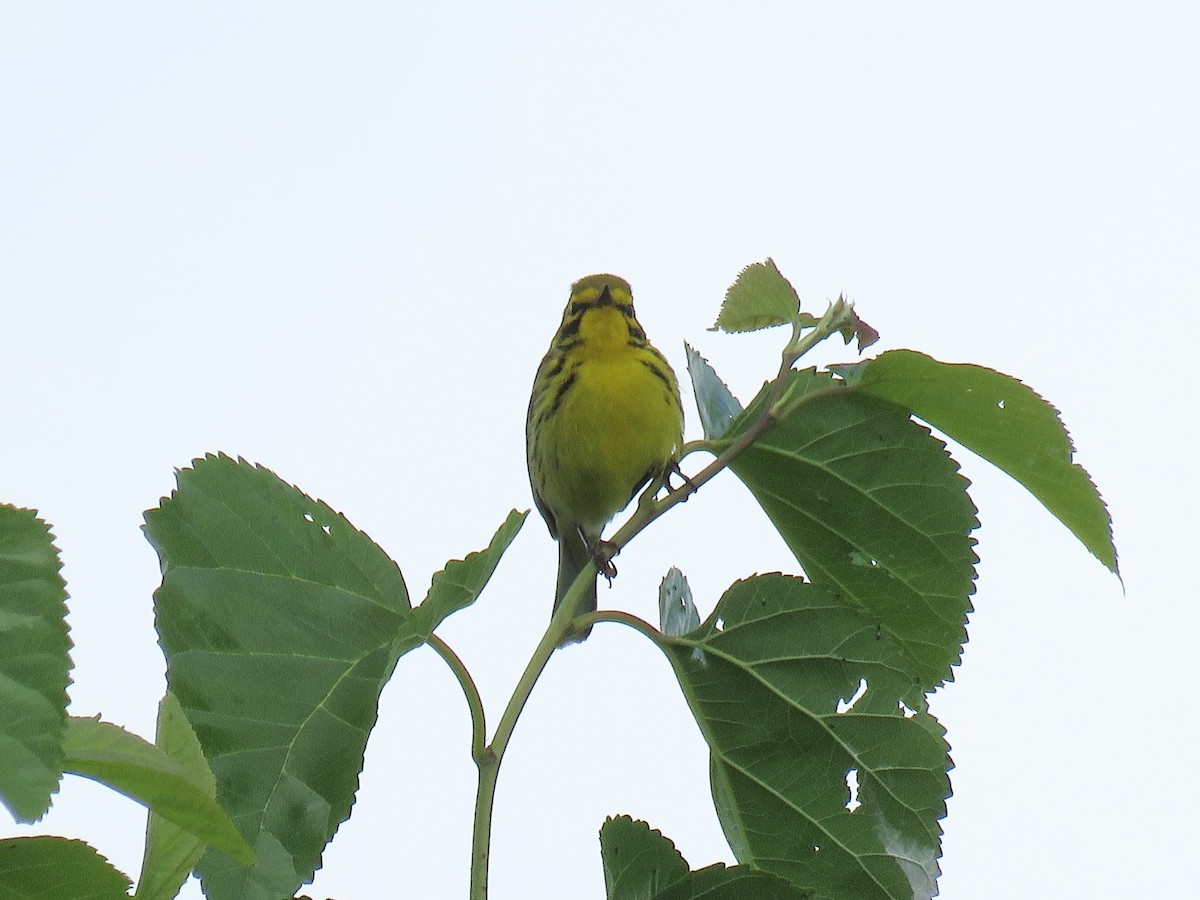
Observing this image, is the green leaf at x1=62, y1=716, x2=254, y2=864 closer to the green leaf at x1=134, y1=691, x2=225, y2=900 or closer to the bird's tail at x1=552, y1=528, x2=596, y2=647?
the green leaf at x1=134, y1=691, x2=225, y2=900

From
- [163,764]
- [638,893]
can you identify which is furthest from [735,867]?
[163,764]

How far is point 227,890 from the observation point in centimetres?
145

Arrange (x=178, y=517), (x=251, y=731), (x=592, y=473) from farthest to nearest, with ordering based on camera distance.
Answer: (x=592, y=473) → (x=178, y=517) → (x=251, y=731)

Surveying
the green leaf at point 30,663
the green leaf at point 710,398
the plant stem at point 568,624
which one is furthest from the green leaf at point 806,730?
the green leaf at point 30,663

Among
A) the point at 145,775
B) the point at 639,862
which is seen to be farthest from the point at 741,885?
the point at 145,775

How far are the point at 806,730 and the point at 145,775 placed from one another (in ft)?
3.56

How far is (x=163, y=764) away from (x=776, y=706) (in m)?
1.05

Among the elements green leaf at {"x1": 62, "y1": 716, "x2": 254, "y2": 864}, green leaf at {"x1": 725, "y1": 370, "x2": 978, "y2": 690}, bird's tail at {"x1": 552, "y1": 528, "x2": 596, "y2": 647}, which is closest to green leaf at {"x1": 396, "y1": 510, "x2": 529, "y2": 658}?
green leaf at {"x1": 62, "y1": 716, "x2": 254, "y2": 864}

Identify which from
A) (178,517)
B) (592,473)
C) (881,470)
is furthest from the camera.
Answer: (592,473)

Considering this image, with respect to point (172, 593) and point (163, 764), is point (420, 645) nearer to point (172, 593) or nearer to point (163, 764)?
point (172, 593)

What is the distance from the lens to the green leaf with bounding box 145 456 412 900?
60.9 inches

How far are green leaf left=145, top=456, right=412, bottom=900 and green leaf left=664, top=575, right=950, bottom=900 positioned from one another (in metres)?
0.57

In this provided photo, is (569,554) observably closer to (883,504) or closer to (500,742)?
(883,504)

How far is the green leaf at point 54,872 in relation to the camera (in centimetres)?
126
